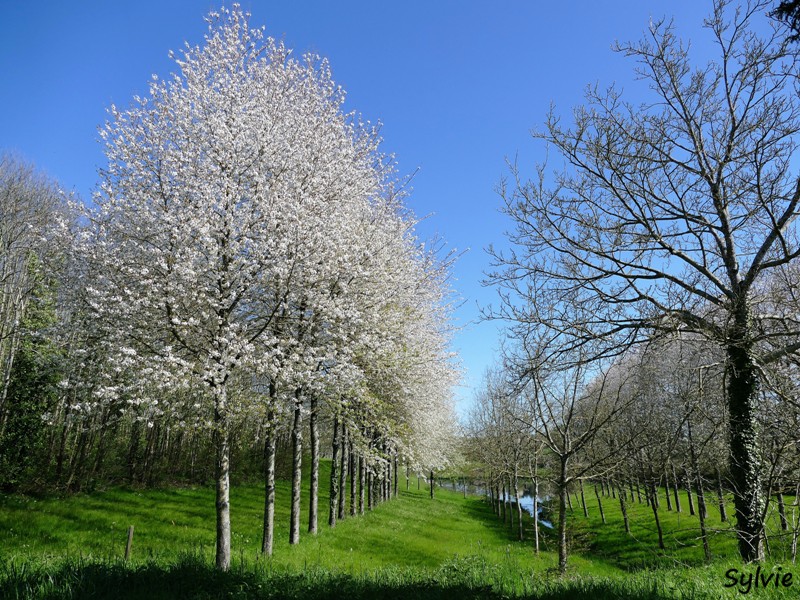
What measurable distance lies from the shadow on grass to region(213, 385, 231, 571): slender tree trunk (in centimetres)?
213

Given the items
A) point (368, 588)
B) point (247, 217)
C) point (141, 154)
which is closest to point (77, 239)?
point (141, 154)

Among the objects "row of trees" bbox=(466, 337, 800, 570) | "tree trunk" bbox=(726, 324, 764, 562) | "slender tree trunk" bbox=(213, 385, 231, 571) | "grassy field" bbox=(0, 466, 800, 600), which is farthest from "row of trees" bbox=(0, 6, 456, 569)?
"tree trunk" bbox=(726, 324, 764, 562)

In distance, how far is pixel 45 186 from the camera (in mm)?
20688

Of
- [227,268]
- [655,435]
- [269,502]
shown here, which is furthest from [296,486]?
[655,435]

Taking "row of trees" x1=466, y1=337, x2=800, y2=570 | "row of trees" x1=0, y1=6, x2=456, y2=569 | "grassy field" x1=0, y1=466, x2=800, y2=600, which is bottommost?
"grassy field" x1=0, y1=466, x2=800, y2=600

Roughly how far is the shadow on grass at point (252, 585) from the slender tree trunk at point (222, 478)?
2.13 m

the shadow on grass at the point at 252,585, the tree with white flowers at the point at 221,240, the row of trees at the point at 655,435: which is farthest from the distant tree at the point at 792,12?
the tree with white flowers at the point at 221,240

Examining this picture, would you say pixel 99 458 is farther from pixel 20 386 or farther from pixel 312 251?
pixel 312 251

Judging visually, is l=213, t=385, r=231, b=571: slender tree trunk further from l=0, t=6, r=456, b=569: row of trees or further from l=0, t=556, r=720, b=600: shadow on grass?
l=0, t=556, r=720, b=600: shadow on grass

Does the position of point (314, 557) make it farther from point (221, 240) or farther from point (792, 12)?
point (792, 12)

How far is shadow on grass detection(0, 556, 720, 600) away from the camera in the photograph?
512 centimetres

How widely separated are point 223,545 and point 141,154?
8.26 metres

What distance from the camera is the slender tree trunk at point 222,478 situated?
8.70 meters

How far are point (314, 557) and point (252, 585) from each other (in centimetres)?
617
